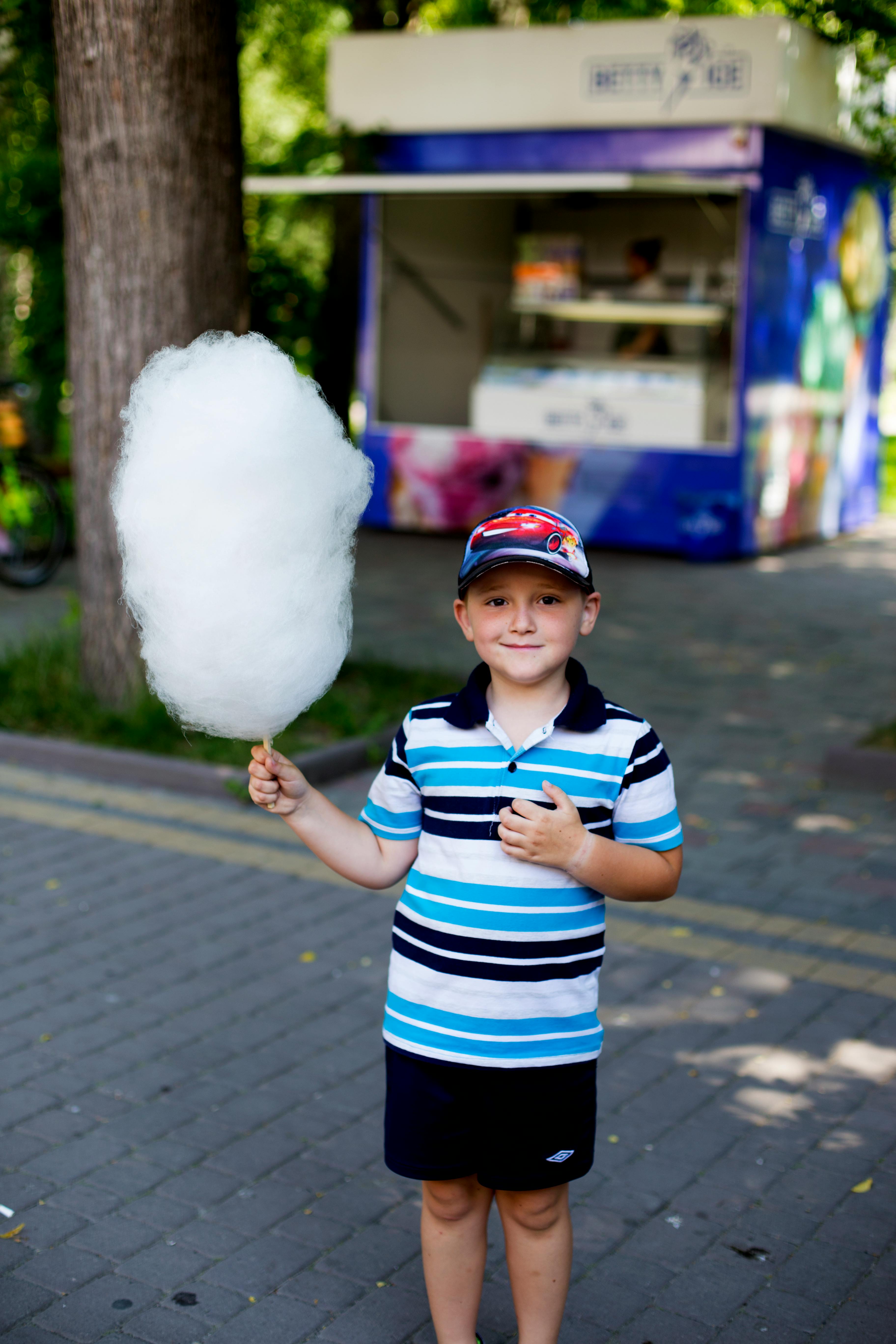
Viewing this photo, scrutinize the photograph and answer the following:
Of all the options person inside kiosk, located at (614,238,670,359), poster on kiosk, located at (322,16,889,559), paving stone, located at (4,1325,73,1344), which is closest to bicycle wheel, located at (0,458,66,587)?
poster on kiosk, located at (322,16,889,559)

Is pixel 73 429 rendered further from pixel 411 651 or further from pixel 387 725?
pixel 411 651

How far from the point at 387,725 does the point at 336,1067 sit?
10.6 feet

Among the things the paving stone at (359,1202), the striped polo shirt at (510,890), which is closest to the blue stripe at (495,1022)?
A: the striped polo shirt at (510,890)

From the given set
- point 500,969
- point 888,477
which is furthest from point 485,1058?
point 888,477

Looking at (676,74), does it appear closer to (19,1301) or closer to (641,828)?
(641,828)

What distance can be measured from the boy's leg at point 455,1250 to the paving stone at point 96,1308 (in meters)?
0.69

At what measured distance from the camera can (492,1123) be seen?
240cm

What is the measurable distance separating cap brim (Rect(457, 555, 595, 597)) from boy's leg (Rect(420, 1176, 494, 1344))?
1.02m

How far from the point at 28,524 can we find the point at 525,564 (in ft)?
30.1

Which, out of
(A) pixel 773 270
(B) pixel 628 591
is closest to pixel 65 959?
(B) pixel 628 591

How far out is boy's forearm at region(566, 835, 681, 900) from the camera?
7.58 ft

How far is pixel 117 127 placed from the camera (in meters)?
6.27

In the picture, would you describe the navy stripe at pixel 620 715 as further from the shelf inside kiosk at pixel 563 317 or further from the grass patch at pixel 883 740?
the shelf inside kiosk at pixel 563 317

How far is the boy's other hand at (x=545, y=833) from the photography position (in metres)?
2.28
